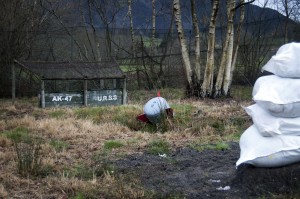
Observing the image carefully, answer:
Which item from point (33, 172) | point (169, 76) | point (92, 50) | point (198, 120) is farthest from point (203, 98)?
point (33, 172)

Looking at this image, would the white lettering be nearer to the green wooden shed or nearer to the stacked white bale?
the green wooden shed

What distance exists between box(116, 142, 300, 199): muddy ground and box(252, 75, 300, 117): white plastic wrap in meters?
0.60

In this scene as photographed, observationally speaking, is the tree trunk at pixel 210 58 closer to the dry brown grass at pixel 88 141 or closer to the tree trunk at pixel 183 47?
the tree trunk at pixel 183 47

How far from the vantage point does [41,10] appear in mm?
20750

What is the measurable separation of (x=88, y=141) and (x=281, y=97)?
12.8 ft

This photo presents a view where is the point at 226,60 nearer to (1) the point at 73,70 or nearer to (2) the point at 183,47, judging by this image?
(2) the point at 183,47

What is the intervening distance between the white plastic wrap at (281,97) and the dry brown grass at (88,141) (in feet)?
5.35

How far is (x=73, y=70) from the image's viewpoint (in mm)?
14359

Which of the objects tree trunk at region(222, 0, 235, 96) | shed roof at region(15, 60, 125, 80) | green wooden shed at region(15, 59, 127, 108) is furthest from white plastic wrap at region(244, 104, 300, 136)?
tree trunk at region(222, 0, 235, 96)

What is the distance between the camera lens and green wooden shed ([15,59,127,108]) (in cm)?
1310

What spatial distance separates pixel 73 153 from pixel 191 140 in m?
2.22

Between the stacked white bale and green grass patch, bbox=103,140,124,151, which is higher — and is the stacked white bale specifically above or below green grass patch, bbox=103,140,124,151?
above

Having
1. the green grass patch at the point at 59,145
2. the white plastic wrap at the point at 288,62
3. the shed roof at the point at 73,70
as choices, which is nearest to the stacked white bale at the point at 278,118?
the white plastic wrap at the point at 288,62

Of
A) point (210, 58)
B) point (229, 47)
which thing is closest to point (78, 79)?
point (210, 58)
